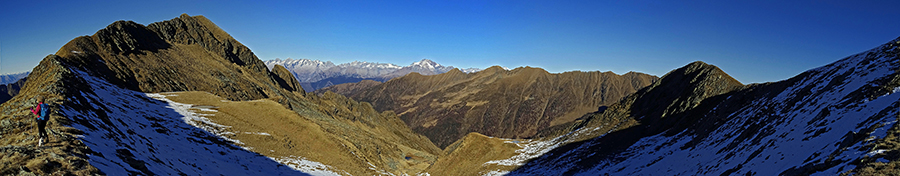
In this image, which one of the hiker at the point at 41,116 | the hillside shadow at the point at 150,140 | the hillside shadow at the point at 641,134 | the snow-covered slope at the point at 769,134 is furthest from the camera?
the hillside shadow at the point at 641,134

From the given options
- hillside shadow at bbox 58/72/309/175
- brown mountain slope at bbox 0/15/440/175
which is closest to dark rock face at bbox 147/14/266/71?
brown mountain slope at bbox 0/15/440/175

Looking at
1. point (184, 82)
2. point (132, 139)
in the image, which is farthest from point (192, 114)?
point (184, 82)

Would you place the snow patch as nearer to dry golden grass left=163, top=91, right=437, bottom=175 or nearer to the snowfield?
the snowfield

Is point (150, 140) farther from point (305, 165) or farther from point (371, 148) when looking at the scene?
point (371, 148)

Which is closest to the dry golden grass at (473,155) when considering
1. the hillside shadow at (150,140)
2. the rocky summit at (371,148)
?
the rocky summit at (371,148)

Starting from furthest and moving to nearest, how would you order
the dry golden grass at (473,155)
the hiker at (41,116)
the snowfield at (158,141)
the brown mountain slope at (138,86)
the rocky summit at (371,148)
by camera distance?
the dry golden grass at (473,155) → the snowfield at (158,141) → the rocky summit at (371,148) → the brown mountain slope at (138,86) → the hiker at (41,116)

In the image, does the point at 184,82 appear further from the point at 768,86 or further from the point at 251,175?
the point at 768,86

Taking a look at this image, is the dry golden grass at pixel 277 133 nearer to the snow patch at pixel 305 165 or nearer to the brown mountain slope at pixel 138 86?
the brown mountain slope at pixel 138 86
